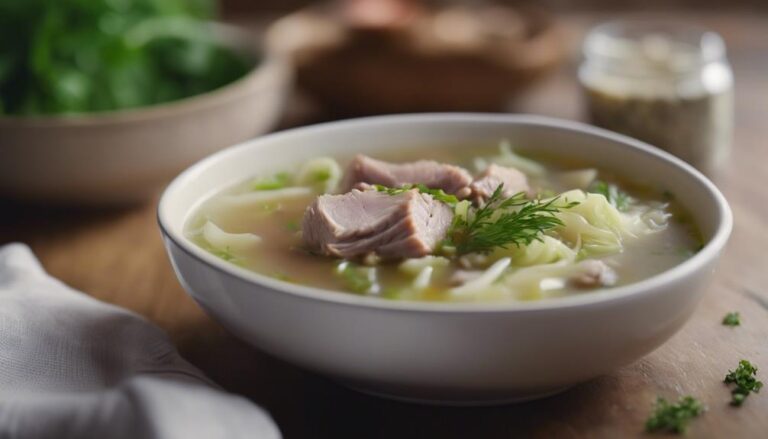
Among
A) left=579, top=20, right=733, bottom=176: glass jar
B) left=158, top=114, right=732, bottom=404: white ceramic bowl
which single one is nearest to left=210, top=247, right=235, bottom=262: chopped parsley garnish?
left=158, top=114, right=732, bottom=404: white ceramic bowl

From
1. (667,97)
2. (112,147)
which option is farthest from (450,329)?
(667,97)

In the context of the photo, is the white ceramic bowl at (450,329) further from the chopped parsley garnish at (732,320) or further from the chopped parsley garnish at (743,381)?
the chopped parsley garnish at (732,320)

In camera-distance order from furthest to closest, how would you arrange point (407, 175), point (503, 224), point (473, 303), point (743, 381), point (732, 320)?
1. point (407, 175)
2. point (732, 320)
3. point (503, 224)
4. point (743, 381)
5. point (473, 303)

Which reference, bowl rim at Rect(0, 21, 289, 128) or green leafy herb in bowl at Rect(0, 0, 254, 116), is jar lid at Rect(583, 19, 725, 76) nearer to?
bowl rim at Rect(0, 21, 289, 128)

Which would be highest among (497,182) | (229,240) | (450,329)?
(450,329)

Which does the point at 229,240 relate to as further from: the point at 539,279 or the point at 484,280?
the point at 539,279

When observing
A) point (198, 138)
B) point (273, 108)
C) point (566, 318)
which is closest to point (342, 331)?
point (566, 318)

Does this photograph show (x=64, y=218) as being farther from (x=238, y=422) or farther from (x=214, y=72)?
(x=238, y=422)
